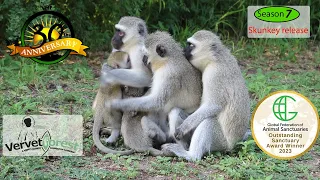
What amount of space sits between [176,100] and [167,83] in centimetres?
21

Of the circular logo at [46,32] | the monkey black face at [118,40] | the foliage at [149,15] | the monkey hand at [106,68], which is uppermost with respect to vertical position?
the foliage at [149,15]

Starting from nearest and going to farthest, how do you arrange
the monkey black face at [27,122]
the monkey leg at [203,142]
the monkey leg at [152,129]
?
the monkey leg at [203,142] → the monkey leg at [152,129] → the monkey black face at [27,122]

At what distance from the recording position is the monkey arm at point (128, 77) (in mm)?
6266

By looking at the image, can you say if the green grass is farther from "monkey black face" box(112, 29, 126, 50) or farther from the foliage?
"monkey black face" box(112, 29, 126, 50)

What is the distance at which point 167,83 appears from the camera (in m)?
6.08

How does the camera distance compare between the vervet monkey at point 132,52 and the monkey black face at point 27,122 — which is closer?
the vervet monkey at point 132,52

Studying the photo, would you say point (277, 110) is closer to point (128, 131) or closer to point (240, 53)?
point (128, 131)

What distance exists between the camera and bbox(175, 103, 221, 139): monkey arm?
5930 mm

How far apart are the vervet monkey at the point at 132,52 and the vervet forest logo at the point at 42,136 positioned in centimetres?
70

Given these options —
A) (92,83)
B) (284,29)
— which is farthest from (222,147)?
(284,29)

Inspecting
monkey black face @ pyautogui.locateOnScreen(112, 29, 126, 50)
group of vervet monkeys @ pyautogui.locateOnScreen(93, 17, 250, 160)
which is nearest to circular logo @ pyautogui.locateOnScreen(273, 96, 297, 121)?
group of vervet monkeys @ pyautogui.locateOnScreen(93, 17, 250, 160)

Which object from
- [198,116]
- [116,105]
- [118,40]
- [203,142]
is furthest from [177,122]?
[118,40]

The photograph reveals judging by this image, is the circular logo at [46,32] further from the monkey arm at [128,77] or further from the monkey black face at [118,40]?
the monkey arm at [128,77]

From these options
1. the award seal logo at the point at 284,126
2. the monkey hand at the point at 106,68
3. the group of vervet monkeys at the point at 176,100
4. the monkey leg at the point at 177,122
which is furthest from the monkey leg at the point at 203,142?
the monkey hand at the point at 106,68
